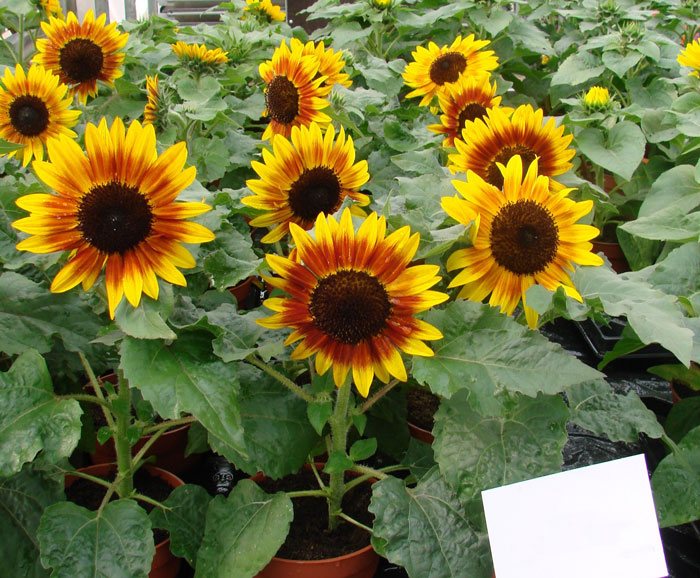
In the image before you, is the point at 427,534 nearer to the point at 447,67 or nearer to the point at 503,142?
the point at 503,142

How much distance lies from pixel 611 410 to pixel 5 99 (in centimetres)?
125

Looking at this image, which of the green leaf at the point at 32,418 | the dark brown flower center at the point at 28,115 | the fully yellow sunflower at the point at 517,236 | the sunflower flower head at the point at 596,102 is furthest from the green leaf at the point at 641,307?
the dark brown flower center at the point at 28,115

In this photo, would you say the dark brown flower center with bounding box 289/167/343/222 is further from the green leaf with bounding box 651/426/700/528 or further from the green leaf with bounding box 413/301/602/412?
the green leaf with bounding box 651/426/700/528

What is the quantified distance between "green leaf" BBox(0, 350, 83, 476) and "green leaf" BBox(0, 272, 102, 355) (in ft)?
0.28

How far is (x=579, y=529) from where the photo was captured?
70cm

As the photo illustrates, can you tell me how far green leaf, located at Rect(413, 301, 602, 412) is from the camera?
2.47 ft

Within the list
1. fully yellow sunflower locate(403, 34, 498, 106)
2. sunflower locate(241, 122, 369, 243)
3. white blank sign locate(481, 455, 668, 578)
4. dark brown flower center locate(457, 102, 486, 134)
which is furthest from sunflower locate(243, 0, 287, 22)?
white blank sign locate(481, 455, 668, 578)

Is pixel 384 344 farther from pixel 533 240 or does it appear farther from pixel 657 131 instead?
pixel 657 131

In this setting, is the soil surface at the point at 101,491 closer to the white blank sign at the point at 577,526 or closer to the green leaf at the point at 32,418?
the green leaf at the point at 32,418

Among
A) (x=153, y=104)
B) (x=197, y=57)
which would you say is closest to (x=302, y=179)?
(x=153, y=104)

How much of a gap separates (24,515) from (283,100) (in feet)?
2.57

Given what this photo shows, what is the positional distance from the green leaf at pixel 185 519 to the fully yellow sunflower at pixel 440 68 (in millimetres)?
1084

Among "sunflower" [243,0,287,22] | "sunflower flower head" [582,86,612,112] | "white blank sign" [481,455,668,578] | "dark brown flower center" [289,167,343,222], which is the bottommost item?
"white blank sign" [481,455,668,578]

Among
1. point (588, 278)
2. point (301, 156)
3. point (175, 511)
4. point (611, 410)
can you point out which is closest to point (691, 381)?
point (611, 410)
